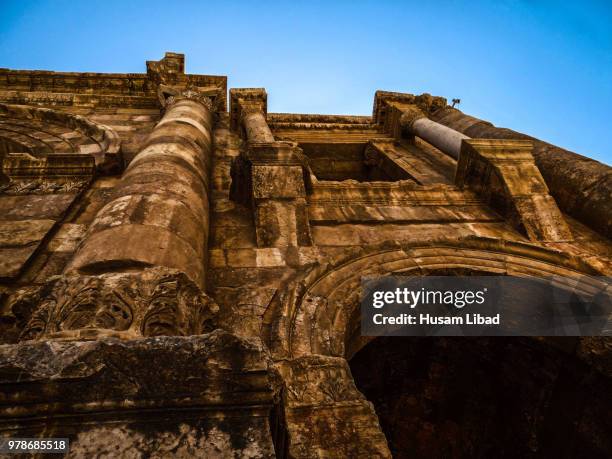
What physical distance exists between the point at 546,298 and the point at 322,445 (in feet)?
9.16

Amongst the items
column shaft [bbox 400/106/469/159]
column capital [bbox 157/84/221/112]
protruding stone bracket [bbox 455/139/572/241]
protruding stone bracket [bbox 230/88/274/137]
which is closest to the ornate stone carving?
protruding stone bracket [bbox 455/139/572/241]

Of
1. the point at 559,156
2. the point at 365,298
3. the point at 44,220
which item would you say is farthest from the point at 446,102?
the point at 44,220

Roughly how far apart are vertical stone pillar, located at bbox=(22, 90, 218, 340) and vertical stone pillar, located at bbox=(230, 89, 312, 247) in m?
0.53

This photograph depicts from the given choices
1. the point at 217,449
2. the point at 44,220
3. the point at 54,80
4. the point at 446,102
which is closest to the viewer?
the point at 217,449

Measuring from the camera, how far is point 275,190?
435cm

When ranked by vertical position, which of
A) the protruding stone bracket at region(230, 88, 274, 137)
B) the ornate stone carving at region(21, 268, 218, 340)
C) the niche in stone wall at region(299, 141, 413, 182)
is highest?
the protruding stone bracket at region(230, 88, 274, 137)

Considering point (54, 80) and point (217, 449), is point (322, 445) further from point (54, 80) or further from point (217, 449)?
point (54, 80)

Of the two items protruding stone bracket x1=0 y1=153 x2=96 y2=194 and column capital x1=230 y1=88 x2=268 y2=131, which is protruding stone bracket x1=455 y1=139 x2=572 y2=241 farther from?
protruding stone bracket x1=0 y1=153 x2=96 y2=194

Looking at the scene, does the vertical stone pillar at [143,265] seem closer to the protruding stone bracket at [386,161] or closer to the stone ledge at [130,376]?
the stone ledge at [130,376]

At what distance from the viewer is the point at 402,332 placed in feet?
12.1

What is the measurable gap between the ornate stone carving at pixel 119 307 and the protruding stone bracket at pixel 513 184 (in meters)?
4.03

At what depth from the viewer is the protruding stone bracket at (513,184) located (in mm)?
4535

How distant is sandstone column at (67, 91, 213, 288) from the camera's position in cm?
242

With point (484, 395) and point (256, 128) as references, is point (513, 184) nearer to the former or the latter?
point (484, 395)
